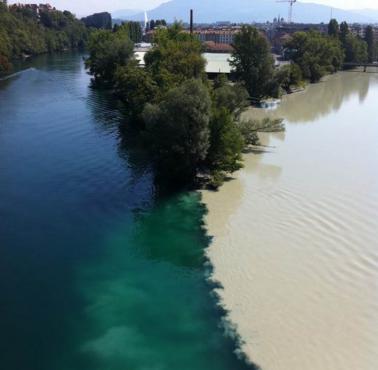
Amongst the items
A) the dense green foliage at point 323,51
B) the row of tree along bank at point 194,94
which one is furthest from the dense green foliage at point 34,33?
the dense green foliage at point 323,51

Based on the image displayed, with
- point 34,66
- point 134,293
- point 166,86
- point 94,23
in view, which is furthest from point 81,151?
point 94,23

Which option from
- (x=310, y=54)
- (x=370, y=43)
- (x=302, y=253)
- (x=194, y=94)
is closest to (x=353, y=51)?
(x=370, y=43)

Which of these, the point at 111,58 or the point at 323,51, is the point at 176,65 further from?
the point at 323,51

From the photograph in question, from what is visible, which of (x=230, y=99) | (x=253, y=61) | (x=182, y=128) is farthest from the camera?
(x=253, y=61)

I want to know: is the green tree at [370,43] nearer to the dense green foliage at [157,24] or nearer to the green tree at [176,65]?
the dense green foliage at [157,24]

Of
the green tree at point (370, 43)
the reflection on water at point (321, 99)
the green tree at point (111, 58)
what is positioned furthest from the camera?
the green tree at point (370, 43)

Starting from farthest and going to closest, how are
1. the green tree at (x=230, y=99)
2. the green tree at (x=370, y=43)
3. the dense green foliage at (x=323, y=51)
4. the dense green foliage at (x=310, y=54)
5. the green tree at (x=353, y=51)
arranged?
the green tree at (x=370, y=43) → the green tree at (x=353, y=51) → the dense green foliage at (x=323, y=51) → the dense green foliage at (x=310, y=54) → the green tree at (x=230, y=99)
